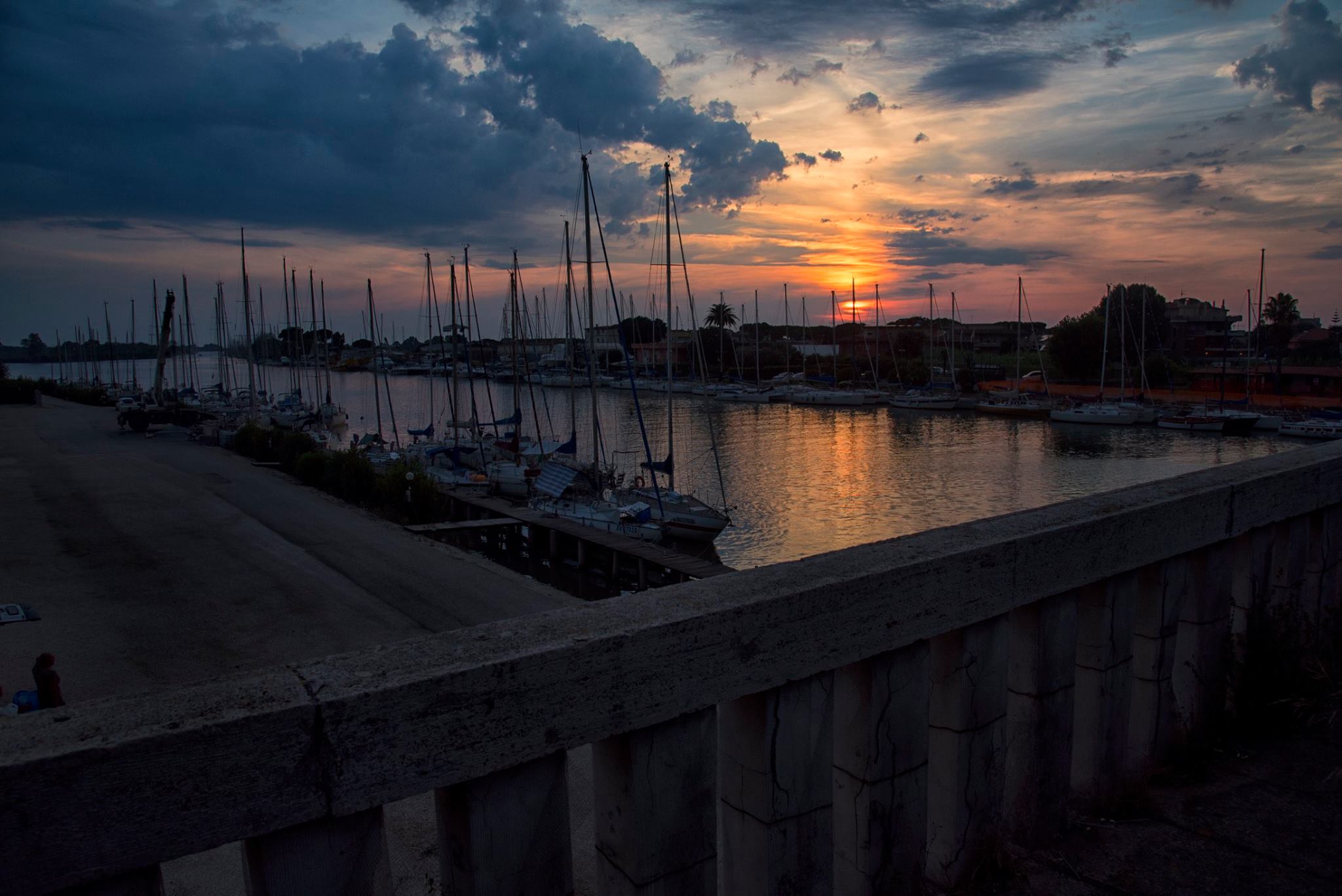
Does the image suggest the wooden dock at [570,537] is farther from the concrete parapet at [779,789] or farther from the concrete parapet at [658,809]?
the concrete parapet at [658,809]

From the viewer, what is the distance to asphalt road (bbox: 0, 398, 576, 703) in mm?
15406

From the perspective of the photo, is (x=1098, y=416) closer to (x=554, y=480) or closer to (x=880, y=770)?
(x=554, y=480)

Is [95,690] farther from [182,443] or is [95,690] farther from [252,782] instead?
[182,443]

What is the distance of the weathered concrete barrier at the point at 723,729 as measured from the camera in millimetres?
1580

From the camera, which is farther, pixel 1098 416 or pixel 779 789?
pixel 1098 416

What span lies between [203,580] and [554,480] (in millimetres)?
14720

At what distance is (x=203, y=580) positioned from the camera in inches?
821

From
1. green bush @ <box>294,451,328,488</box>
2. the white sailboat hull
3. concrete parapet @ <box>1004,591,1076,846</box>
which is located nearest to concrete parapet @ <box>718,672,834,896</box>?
concrete parapet @ <box>1004,591,1076,846</box>

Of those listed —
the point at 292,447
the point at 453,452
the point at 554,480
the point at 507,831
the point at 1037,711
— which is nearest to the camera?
the point at 507,831

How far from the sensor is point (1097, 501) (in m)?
3.45

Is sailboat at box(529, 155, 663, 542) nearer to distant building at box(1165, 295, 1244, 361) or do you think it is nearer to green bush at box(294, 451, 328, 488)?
green bush at box(294, 451, 328, 488)

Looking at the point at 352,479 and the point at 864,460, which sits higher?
the point at 352,479

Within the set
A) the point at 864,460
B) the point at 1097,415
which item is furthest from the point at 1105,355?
the point at 864,460

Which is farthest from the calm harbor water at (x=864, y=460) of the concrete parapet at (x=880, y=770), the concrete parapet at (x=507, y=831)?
the concrete parapet at (x=507, y=831)
